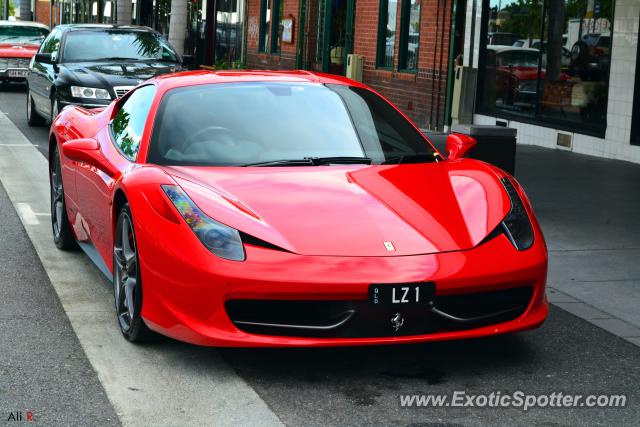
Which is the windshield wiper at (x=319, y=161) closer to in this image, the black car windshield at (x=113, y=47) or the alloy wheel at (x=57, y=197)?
the alloy wheel at (x=57, y=197)

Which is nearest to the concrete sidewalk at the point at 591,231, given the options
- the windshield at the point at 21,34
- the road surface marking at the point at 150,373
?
the road surface marking at the point at 150,373

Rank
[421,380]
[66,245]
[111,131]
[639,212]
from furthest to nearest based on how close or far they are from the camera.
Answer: [639,212] → [66,245] → [111,131] → [421,380]

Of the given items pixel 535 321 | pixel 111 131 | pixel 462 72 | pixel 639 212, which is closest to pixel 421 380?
pixel 535 321

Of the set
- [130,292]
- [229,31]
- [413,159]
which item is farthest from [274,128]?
[229,31]

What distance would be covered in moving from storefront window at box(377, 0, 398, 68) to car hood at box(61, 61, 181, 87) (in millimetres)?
6398

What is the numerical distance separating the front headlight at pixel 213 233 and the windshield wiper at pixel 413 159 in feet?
4.16

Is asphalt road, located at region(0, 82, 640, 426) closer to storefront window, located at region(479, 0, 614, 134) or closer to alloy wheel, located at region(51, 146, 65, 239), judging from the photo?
alloy wheel, located at region(51, 146, 65, 239)

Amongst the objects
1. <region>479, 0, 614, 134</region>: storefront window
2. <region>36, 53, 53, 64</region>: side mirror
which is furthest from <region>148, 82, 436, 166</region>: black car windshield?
<region>36, 53, 53, 64</region>: side mirror

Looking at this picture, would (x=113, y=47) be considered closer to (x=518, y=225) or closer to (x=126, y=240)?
(x=126, y=240)

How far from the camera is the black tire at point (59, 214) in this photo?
7922 millimetres

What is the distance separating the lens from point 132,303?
18.4ft

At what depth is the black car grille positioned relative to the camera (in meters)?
4.91

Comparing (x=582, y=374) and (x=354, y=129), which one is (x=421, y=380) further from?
Answer: (x=354, y=129)

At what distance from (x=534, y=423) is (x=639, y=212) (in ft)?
20.3
